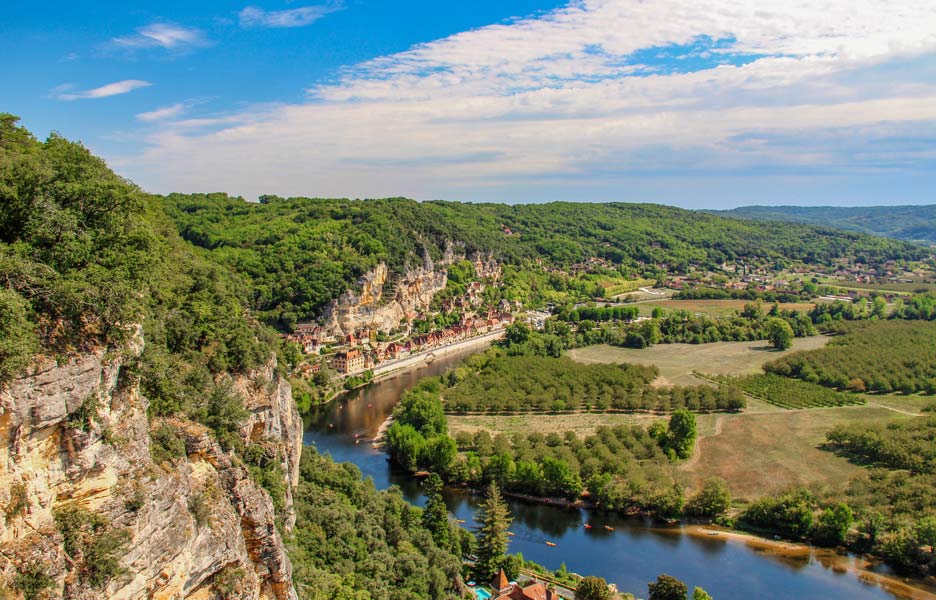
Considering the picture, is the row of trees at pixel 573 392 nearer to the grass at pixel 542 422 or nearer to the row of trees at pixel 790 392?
the grass at pixel 542 422

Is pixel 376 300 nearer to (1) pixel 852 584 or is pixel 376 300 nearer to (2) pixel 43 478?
(1) pixel 852 584

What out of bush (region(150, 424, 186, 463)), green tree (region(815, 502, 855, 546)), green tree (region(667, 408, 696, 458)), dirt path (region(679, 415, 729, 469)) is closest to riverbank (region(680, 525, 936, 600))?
green tree (region(815, 502, 855, 546))

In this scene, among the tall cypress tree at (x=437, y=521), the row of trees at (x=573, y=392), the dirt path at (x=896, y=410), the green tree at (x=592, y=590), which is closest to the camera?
the green tree at (x=592, y=590)

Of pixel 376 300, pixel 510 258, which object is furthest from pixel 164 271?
pixel 510 258

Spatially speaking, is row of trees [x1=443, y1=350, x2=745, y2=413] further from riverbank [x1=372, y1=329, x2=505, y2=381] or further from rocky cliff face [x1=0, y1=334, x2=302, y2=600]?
rocky cliff face [x1=0, y1=334, x2=302, y2=600]

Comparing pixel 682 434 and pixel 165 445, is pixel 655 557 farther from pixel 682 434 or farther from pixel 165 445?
pixel 165 445

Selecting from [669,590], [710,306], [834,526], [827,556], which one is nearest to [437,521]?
[669,590]

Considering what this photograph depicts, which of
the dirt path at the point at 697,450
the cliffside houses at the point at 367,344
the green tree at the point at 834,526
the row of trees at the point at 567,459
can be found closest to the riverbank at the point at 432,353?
the cliffside houses at the point at 367,344
